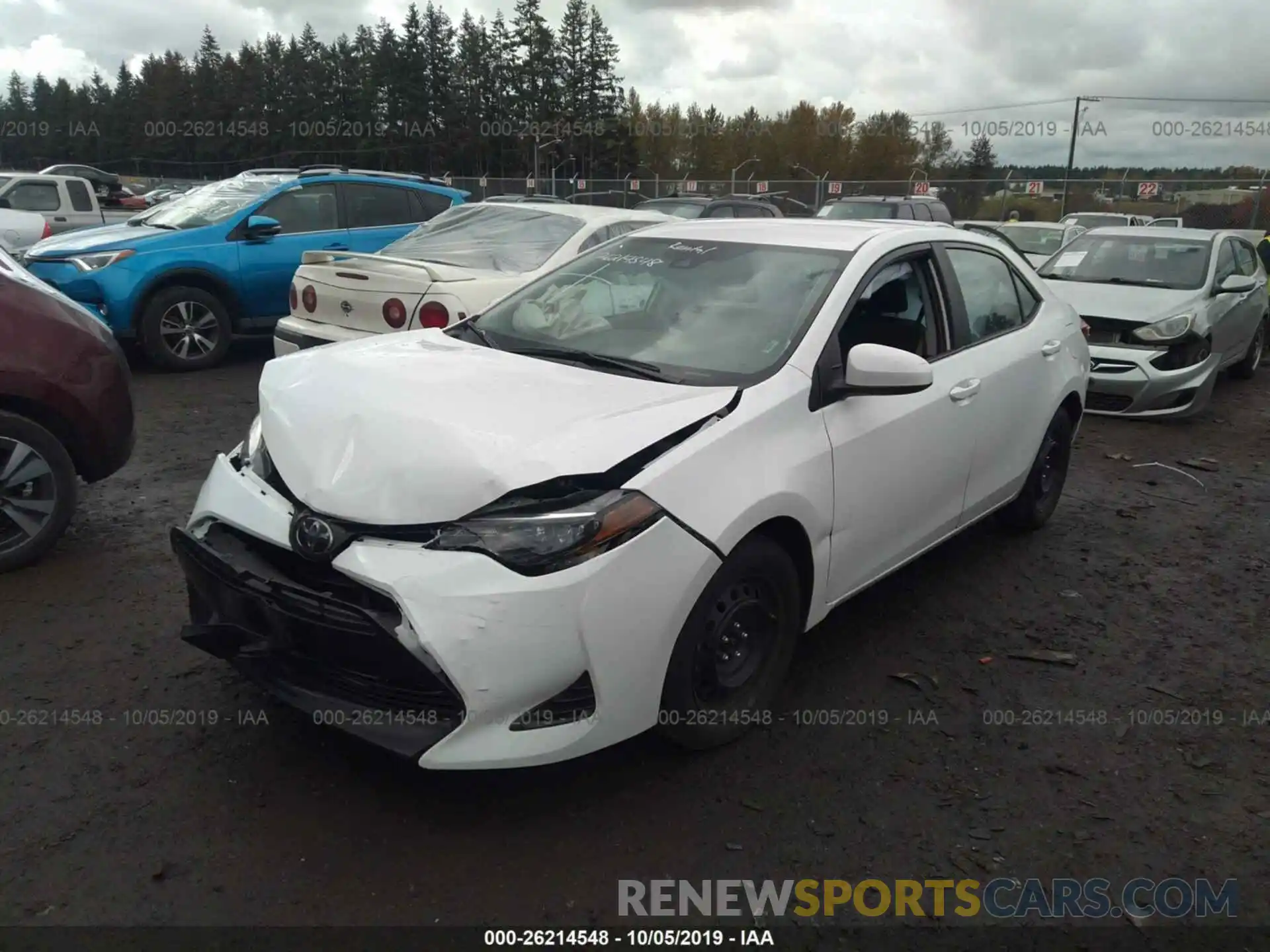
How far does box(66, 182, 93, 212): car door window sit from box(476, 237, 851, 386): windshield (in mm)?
13891

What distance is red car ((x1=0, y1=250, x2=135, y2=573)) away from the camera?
4.20 m

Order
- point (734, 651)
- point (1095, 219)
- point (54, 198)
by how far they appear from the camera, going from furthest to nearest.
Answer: point (1095, 219), point (54, 198), point (734, 651)

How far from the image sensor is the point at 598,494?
2.68m

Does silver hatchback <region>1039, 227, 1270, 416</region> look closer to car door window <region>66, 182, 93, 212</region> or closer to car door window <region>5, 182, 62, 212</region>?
car door window <region>66, 182, 93, 212</region>

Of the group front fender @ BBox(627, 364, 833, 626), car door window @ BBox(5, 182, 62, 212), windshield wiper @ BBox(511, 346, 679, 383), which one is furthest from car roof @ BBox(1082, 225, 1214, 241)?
car door window @ BBox(5, 182, 62, 212)

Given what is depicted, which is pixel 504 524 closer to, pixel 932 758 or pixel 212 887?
pixel 212 887

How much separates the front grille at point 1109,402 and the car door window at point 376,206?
22.6 feet

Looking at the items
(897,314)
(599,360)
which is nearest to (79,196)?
(599,360)

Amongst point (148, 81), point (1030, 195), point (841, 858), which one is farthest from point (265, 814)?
point (148, 81)

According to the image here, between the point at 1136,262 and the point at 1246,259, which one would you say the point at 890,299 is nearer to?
the point at 1136,262

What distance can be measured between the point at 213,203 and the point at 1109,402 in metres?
8.63

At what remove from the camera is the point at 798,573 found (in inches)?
132

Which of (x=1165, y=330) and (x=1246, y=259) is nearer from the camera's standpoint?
(x=1165, y=330)

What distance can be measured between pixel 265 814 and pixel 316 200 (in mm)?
7788
